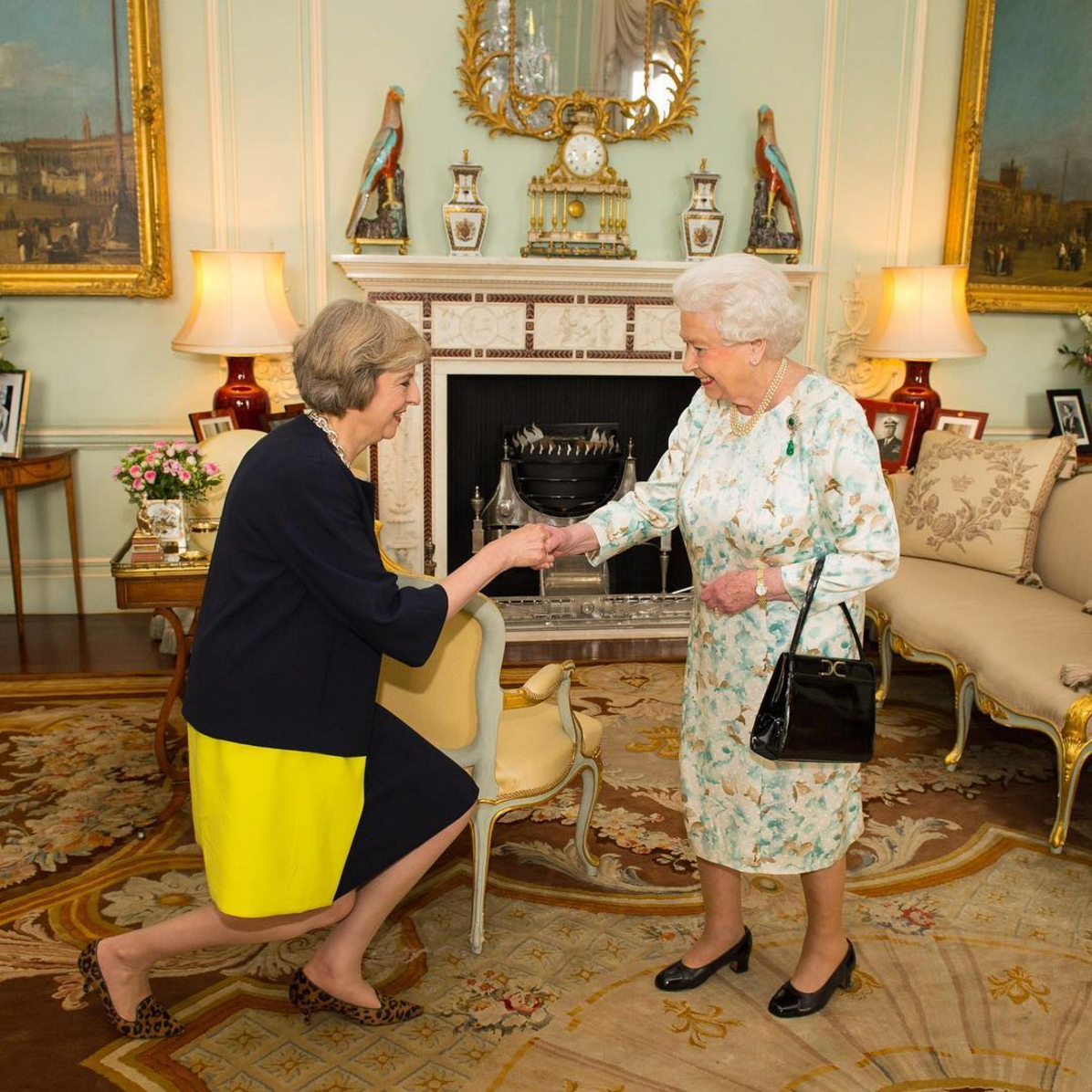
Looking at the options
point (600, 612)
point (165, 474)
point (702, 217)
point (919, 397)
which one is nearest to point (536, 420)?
point (600, 612)

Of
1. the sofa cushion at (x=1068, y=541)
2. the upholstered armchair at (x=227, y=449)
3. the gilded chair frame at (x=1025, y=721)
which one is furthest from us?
the upholstered armchair at (x=227, y=449)

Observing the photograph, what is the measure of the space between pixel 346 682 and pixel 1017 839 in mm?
2230

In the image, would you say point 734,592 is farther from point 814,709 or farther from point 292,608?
point 292,608

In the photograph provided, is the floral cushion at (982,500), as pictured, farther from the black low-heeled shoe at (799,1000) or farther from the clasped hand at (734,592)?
the clasped hand at (734,592)

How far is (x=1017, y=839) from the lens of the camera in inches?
132

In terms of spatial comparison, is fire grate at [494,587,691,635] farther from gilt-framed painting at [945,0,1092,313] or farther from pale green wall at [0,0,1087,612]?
gilt-framed painting at [945,0,1092,313]

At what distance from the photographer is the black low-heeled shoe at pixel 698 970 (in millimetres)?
2562

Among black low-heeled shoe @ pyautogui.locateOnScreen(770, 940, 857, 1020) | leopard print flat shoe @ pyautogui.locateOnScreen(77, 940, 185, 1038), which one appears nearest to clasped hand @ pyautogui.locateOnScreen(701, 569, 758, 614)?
black low-heeled shoe @ pyautogui.locateOnScreen(770, 940, 857, 1020)

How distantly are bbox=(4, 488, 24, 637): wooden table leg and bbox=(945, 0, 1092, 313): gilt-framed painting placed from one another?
4.61 metres

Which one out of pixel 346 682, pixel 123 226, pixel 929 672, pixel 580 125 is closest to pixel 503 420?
pixel 580 125

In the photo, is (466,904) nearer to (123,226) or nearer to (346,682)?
(346,682)

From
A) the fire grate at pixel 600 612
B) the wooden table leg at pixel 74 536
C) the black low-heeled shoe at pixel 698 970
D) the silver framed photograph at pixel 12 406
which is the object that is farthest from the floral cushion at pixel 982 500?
the silver framed photograph at pixel 12 406

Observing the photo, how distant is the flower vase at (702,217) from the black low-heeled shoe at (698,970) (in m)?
3.58

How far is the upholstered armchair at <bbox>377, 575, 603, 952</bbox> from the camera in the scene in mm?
2502
